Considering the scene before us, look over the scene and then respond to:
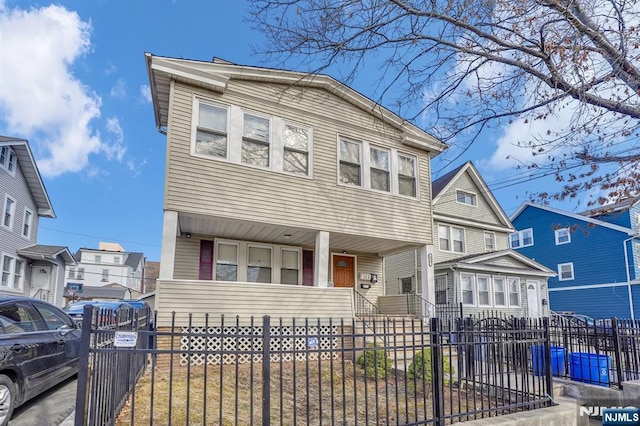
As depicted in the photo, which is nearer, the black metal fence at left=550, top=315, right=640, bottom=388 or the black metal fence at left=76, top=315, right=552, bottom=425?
the black metal fence at left=76, top=315, right=552, bottom=425

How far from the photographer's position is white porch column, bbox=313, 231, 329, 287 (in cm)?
1096

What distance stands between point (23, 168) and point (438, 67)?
21.1m

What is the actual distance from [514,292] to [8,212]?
77.4 ft

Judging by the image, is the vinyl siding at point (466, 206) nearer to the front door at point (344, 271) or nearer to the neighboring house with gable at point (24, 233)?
the front door at point (344, 271)

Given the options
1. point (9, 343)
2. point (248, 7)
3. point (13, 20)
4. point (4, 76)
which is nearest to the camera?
point (9, 343)

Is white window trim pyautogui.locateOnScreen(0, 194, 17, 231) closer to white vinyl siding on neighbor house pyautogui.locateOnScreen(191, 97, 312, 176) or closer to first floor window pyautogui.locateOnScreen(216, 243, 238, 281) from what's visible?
first floor window pyautogui.locateOnScreen(216, 243, 238, 281)

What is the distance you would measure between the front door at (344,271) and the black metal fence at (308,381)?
6468 mm

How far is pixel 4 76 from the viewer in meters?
21.9

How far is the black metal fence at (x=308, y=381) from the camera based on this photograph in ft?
12.1

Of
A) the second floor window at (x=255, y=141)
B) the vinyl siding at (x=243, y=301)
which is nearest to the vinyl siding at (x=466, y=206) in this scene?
the vinyl siding at (x=243, y=301)

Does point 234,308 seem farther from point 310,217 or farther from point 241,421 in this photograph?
point 241,421

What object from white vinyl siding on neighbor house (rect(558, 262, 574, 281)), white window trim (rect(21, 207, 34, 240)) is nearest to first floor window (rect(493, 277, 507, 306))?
white vinyl siding on neighbor house (rect(558, 262, 574, 281))

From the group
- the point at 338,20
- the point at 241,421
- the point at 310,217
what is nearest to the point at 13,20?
the point at 310,217

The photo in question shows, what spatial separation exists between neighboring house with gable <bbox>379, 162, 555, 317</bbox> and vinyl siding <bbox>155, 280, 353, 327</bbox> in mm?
6558
